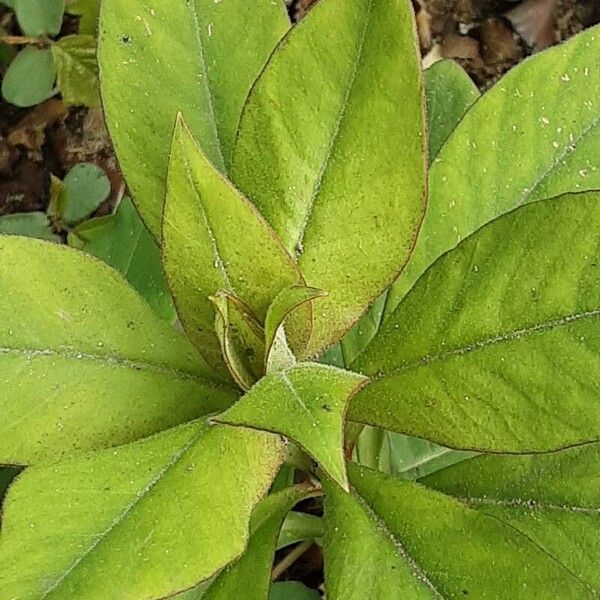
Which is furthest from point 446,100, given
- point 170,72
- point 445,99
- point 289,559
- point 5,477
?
point 5,477

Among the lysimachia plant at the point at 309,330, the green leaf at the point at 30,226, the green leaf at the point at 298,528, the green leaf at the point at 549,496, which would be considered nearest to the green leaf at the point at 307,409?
the lysimachia plant at the point at 309,330

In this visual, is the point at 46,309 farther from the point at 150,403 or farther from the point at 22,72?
the point at 22,72

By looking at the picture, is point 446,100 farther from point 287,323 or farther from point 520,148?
point 287,323

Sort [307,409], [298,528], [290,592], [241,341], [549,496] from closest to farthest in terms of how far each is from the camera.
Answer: [307,409] → [241,341] → [549,496] → [298,528] → [290,592]

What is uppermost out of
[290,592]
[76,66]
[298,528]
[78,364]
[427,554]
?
[76,66]

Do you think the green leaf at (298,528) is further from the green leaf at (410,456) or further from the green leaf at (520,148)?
the green leaf at (520,148)

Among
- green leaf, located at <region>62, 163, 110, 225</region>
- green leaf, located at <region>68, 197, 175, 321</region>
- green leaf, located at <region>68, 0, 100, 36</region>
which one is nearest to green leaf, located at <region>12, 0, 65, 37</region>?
green leaf, located at <region>68, 0, 100, 36</region>

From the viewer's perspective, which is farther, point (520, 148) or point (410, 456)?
point (410, 456)

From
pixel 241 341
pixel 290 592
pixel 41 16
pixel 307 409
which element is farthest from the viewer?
pixel 41 16
